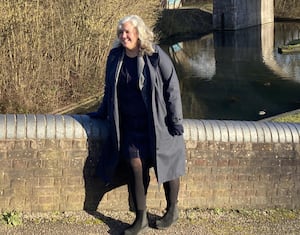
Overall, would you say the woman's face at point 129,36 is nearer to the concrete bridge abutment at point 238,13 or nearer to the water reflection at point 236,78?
the water reflection at point 236,78

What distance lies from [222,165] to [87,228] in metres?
1.18

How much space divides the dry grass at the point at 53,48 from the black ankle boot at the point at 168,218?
6675 millimetres

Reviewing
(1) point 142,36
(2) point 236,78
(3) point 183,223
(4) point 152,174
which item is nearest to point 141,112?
(1) point 142,36

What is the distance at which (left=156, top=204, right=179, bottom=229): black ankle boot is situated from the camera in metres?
3.93

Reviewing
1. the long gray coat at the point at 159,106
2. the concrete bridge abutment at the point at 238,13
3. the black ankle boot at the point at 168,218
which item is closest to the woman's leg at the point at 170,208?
the black ankle boot at the point at 168,218

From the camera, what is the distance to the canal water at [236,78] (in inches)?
543

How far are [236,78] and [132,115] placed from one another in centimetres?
1533

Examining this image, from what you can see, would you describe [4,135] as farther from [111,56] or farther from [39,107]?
[39,107]

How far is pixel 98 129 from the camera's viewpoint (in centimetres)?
405

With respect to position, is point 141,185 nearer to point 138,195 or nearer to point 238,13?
point 138,195

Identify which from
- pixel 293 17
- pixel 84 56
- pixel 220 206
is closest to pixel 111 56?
pixel 220 206

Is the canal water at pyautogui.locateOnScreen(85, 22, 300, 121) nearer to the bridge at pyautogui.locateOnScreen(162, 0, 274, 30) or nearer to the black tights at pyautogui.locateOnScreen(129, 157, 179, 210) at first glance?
the bridge at pyautogui.locateOnScreen(162, 0, 274, 30)

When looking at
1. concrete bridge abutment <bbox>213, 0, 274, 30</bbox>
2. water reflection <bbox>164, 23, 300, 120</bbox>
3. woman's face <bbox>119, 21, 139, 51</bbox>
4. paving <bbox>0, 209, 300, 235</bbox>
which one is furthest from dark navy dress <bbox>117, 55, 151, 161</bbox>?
concrete bridge abutment <bbox>213, 0, 274, 30</bbox>

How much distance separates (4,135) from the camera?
3898 mm
